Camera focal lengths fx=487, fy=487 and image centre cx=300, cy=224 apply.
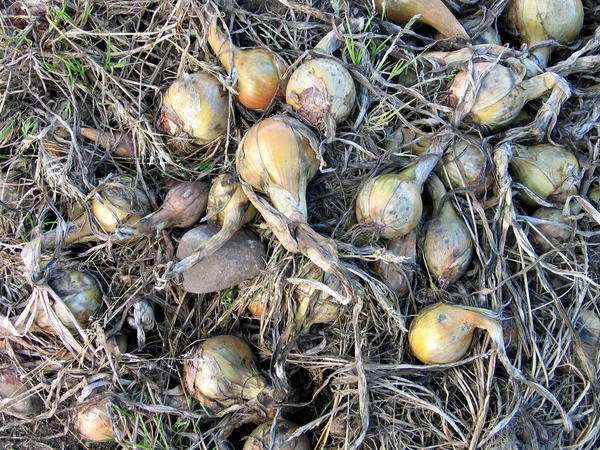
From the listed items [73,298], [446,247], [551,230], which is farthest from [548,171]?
[73,298]

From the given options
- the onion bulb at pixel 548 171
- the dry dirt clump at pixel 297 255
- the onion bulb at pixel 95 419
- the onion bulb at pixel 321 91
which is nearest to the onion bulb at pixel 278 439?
the dry dirt clump at pixel 297 255

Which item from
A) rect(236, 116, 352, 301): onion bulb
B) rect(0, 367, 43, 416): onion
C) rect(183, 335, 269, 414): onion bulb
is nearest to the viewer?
rect(236, 116, 352, 301): onion bulb

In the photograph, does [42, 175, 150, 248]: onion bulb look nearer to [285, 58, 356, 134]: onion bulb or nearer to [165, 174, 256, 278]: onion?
[165, 174, 256, 278]: onion

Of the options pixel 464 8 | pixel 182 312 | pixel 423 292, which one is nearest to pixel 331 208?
pixel 423 292

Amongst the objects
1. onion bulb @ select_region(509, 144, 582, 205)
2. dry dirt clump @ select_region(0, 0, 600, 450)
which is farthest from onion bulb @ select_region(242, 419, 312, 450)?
onion bulb @ select_region(509, 144, 582, 205)

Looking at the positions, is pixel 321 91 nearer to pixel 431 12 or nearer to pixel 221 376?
pixel 431 12

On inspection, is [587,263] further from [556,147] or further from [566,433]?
[566,433]
